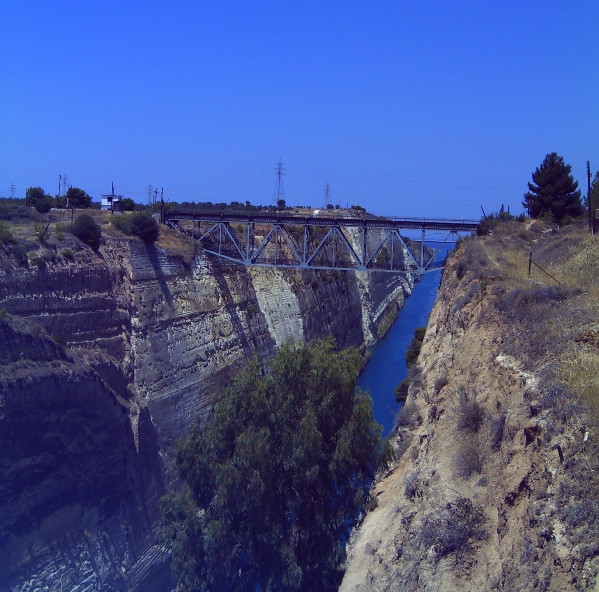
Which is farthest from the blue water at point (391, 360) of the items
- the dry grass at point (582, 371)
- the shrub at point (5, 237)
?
the shrub at point (5, 237)

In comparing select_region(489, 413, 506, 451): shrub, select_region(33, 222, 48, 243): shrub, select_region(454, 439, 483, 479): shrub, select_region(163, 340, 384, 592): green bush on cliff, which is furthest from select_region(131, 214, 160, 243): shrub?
select_region(489, 413, 506, 451): shrub

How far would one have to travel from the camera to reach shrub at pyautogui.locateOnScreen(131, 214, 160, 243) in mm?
29141

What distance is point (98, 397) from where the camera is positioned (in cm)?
2152

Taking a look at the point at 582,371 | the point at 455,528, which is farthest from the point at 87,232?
the point at 582,371

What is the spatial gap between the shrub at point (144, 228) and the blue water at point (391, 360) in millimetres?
11455

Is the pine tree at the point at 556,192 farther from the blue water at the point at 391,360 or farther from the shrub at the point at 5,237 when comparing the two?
the shrub at the point at 5,237

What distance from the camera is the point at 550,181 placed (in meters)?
33.1

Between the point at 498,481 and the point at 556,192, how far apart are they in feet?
90.3

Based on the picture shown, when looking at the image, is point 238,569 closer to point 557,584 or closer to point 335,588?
point 335,588

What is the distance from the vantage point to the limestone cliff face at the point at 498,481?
632 centimetres

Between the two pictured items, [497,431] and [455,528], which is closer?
[455,528]

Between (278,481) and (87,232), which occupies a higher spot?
(87,232)

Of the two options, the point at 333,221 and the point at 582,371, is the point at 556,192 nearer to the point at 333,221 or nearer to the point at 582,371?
the point at 333,221

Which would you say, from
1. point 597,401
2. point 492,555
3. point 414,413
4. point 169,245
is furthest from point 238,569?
point 169,245
